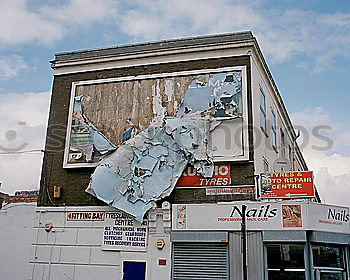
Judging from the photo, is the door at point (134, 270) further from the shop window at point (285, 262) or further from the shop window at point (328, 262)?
the shop window at point (328, 262)

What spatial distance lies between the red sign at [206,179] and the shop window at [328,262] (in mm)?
3727

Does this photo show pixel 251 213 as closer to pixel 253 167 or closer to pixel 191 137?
pixel 253 167

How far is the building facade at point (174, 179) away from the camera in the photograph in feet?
47.1

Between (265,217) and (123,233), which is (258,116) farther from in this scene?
(123,233)

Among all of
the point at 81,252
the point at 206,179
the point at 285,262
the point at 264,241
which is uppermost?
the point at 206,179

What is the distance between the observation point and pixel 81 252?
52.7 feet

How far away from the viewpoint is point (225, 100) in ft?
53.3

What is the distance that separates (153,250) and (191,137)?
4.28 meters

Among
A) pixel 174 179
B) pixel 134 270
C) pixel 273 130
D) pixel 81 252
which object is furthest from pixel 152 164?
pixel 273 130

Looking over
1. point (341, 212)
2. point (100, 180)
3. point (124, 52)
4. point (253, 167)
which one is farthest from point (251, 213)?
point (124, 52)

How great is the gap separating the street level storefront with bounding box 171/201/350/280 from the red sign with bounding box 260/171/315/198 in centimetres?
34

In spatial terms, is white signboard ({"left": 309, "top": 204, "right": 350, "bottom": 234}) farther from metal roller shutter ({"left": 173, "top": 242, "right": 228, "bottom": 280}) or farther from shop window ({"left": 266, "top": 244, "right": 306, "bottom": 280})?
metal roller shutter ({"left": 173, "top": 242, "right": 228, "bottom": 280})

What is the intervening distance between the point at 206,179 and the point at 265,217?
250cm

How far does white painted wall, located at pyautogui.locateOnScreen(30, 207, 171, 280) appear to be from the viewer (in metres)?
15.4
